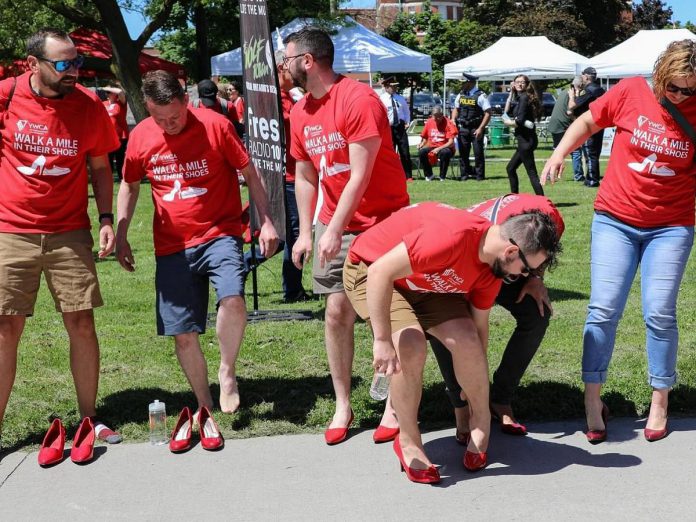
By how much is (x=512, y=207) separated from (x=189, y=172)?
169 cm

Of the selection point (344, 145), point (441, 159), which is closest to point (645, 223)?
point (344, 145)

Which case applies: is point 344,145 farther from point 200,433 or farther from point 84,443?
point 84,443

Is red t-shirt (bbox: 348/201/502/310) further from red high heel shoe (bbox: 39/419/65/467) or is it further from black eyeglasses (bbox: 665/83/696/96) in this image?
red high heel shoe (bbox: 39/419/65/467)

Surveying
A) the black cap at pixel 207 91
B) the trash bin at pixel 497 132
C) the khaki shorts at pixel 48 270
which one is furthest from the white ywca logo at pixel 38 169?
the trash bin at pixel 497 132

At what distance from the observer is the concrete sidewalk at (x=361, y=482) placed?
388 centimetres

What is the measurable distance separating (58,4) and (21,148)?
66.3ft

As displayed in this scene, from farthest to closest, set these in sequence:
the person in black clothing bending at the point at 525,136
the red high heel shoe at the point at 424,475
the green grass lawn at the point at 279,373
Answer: the person in black clothing bending at the point at 525,136
the green grass lawn at the point at 279,373
the red high heel shoe at the point at 424,475

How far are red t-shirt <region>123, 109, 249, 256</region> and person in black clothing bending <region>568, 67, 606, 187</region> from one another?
11.1 metres

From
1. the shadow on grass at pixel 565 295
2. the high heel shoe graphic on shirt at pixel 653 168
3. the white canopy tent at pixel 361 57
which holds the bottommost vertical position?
the shadow on grass at pixel 565 295

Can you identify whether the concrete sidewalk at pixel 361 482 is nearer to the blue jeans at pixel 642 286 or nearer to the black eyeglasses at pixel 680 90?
the blue jeans at pixel 642 286

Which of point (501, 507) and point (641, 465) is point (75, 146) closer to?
point (501, 507)

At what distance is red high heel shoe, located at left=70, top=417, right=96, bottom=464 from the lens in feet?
14.8

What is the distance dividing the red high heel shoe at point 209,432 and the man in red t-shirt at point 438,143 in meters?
14.4

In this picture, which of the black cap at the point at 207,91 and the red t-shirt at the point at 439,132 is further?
the red t-shirt at the point at 439,132
